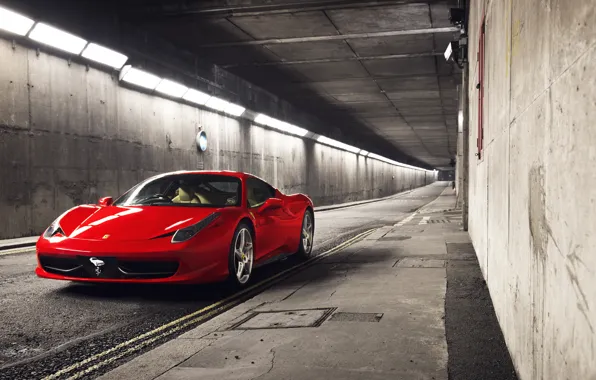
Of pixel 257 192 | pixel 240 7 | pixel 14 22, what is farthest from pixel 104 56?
pixel 257 192

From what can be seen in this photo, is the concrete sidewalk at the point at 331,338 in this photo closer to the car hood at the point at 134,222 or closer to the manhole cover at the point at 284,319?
the manhole cover at the point at 284,319

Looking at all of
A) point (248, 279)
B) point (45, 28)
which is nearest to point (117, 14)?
point (45, 28)

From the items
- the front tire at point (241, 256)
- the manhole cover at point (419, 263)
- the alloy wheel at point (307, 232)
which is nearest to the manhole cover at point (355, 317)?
the front tire at point (241, 256)

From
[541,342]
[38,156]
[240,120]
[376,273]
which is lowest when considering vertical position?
[376,273]

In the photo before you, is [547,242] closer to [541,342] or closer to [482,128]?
[541,342]

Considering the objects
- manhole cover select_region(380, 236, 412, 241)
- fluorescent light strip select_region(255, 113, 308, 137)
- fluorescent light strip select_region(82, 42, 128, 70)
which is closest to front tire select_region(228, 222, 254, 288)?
manhole cover select_region(380, 236, 412, 241)

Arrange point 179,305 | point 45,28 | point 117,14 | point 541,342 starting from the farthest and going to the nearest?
point 117,14 → point 45,28 → point 179,305 → point 541,342

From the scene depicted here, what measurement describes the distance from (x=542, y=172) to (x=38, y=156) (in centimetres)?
1263

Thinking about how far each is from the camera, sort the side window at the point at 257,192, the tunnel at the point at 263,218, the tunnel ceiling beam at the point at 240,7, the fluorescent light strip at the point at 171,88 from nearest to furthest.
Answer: the tunnel at the point at 263,218 < the side window at the point at 257,192 < the tunnel ceiling beam at the point at 240,7 < the fluorescent light strip at the point at 171,88

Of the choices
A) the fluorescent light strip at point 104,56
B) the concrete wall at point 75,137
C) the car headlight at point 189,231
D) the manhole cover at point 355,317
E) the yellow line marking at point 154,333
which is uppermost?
the fluorescent light strip at point 104,56

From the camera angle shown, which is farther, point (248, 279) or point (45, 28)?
point (45, 28)

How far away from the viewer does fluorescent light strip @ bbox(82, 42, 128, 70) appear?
13.8 meters

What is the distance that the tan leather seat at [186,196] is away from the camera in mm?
6867

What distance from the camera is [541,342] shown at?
236 cm
